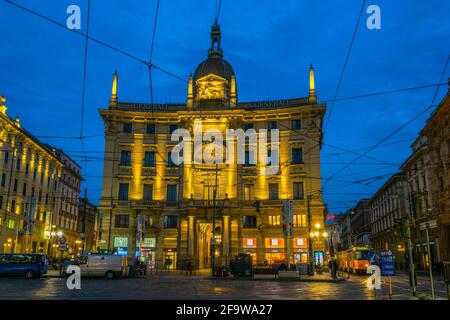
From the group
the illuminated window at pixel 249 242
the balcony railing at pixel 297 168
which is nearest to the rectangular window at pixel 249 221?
the illuminated window at pixel 249 242

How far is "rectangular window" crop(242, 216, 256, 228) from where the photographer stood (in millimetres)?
49281

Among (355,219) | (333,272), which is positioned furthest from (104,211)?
(355,219)

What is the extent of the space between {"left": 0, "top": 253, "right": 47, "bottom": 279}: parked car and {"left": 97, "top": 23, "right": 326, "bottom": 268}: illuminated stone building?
639 inches

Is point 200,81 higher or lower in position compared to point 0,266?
higher

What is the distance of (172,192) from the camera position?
5144 centimetres

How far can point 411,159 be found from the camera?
5756cm

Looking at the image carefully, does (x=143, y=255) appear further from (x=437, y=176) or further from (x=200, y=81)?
(x=437, y=176)

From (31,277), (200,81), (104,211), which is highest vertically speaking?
(200,81)

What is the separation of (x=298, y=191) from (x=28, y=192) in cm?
3784

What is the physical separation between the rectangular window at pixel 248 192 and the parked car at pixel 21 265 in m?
25.0

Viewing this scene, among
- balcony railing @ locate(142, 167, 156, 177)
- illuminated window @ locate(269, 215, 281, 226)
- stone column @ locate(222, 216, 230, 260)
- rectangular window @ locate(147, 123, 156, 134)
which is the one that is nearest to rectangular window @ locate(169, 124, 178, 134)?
rectangular window @ locate(147, 123, 156, 134)

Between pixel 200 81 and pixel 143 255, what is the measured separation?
76.2 feet

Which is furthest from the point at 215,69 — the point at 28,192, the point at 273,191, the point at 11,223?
the point at 11,223
